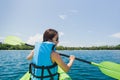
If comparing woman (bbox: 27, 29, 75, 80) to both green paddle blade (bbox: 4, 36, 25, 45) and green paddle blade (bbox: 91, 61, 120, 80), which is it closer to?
green paddle blade (bbox: 91, 61, 120, 80)

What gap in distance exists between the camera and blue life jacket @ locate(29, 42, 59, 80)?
13.2 ft

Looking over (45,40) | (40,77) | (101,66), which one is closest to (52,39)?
(45,40)

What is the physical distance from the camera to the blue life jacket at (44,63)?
4.02 m

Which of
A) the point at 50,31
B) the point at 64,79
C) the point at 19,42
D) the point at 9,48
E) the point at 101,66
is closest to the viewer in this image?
the point at 50,31

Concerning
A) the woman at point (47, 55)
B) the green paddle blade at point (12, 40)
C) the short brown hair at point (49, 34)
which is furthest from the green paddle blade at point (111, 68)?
the green paddle blade at point (12, 40)

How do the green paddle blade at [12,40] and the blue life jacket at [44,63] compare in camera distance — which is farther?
the green paddle blade at [12,40]

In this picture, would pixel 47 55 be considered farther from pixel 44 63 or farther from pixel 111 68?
pixel 111 68

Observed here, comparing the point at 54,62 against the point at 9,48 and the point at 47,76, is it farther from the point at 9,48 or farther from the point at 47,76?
the point at 9,48

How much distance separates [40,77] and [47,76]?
120 millimetres

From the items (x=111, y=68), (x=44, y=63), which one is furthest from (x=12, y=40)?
(x=111, y=68)

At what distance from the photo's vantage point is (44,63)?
4.04 m

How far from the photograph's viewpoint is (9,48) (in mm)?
70250

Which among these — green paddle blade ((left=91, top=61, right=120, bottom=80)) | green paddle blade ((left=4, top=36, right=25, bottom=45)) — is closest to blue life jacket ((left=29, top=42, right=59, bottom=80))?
green paddle blade ((left=91, top=61, right=120, bottom=80))

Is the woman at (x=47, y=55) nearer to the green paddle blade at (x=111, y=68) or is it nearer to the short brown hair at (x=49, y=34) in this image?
the short brown hair at (x=49, y=34)
